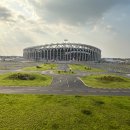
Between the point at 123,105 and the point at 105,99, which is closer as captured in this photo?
the point at 123,105

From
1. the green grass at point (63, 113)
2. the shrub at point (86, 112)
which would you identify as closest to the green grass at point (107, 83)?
the green grass at point (63, 113)

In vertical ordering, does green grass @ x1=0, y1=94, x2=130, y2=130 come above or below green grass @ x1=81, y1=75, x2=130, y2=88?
below

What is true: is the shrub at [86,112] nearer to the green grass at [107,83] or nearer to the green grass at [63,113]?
the green grass at [63,113]

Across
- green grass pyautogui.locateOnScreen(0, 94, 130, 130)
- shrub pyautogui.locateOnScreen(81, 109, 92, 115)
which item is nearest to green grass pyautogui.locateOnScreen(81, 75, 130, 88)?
green grass pyautogui.locateOnScreen(0, 94, 130, 130)

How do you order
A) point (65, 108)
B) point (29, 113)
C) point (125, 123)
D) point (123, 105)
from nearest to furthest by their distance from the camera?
point (125, 123) < point (29, 113) < point (65, 108) < point (123, 105)

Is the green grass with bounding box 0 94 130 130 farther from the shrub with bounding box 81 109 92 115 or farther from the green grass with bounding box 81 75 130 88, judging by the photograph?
the green grass with bounding box 81 75 130 88

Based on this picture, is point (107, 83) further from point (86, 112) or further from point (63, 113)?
point (63, 113)

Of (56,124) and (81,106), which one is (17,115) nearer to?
(56,124)

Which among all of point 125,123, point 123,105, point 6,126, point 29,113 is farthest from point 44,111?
point 123,105
